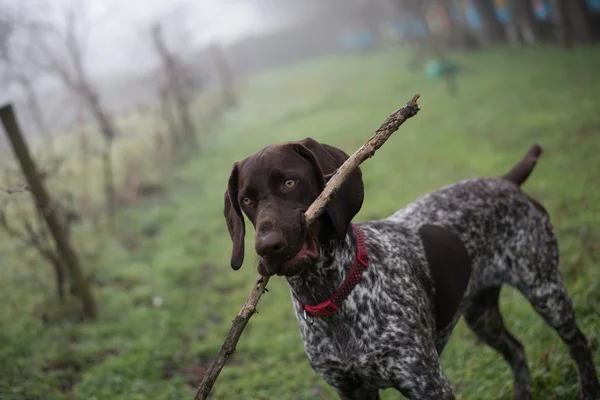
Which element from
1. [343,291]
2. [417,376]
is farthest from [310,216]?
[417,376]

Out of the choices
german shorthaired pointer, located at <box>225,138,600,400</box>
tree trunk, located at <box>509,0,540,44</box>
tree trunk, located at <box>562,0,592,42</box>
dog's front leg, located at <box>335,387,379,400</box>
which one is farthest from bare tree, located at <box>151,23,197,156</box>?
dog's front leg, located at <box>335,387,379,400</box>

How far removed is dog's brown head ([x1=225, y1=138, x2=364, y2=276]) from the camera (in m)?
2.88

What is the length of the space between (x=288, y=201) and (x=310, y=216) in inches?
7.3

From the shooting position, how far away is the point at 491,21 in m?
28.0

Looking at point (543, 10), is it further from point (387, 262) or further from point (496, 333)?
point (387, 262)

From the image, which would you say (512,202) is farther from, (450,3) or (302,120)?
(450,3)

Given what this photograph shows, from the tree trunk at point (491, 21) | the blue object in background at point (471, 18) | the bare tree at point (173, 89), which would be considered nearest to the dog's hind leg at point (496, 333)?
the bare tree at point (173, 89)

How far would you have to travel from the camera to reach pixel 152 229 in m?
12.0

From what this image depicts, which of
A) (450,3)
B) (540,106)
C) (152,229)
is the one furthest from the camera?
(450,3)

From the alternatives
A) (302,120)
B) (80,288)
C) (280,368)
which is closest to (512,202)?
(280,368)

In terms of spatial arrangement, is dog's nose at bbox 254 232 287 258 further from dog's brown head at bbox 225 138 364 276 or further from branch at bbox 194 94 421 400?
branch at bbox 194 94 421 400

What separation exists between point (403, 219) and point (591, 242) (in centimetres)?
378

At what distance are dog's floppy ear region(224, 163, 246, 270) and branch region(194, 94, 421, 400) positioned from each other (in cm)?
28

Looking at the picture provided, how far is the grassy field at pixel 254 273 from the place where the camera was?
569 centimetres
